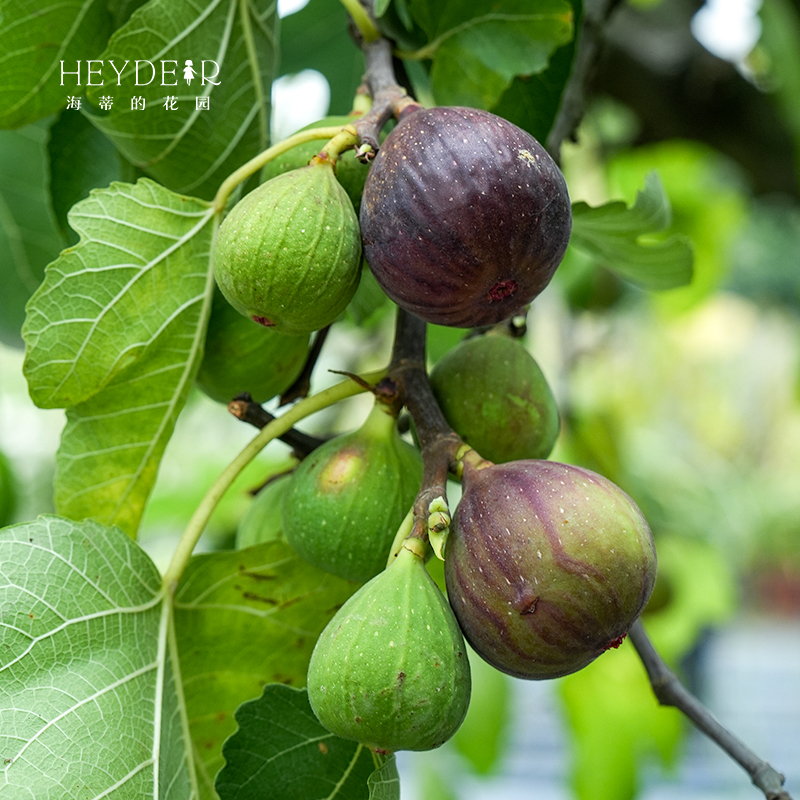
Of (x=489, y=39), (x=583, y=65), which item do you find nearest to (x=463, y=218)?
(x=489, y=39)

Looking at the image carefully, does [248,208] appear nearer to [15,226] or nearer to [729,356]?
[15,226]

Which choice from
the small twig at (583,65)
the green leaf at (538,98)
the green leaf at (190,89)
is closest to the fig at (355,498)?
the green leaf at (190,89)

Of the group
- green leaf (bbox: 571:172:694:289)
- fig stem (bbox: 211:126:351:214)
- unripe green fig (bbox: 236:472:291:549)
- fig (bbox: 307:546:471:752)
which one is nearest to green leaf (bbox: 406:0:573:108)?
green leaf (bbox: 571:172:694:289)

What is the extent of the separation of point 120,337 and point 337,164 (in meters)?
0.27

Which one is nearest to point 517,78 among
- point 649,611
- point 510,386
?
point 510,386

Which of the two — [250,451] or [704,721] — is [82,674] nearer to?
[250,451]

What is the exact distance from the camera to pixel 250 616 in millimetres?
924

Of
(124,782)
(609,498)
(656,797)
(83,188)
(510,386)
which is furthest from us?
(656,797)

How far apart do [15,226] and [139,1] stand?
18.1 inches

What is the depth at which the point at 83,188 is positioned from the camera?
3.74 ft

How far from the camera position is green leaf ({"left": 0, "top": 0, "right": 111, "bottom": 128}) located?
3.16ft

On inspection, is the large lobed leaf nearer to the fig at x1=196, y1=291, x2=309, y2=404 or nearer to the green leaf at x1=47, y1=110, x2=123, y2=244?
the fig at x1=196, y1=291, x2=309, y2=404

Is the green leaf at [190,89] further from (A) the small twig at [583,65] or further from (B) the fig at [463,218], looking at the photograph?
(A) the small twig at [583,65]

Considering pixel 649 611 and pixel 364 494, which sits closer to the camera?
pixel 364 494
